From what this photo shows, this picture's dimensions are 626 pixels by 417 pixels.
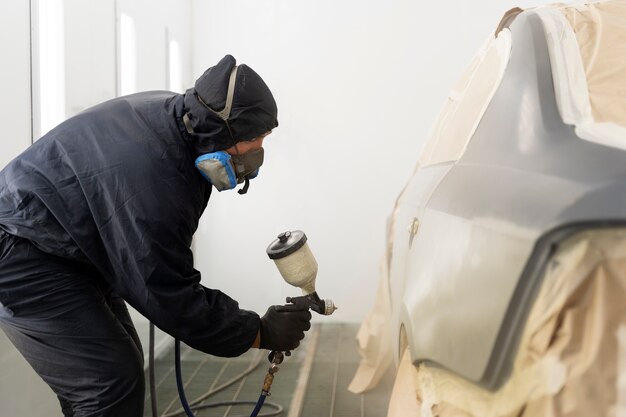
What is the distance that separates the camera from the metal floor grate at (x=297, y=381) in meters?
3.39

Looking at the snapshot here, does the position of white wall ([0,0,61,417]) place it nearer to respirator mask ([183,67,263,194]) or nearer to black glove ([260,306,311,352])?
respirator mask ([183,67,263,194])

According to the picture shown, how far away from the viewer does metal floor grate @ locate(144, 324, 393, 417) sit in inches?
134

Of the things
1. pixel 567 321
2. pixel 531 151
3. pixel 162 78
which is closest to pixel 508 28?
pixel 531 151

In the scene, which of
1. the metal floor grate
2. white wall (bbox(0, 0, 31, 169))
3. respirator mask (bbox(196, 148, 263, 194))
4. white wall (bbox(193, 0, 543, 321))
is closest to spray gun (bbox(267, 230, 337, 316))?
respirator mask (bbox(196, 148, 263, 194))

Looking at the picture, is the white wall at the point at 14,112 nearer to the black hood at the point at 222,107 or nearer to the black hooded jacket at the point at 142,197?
the black hooded jacket at the point at 142,197

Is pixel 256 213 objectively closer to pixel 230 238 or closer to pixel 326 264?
pixel 230 238

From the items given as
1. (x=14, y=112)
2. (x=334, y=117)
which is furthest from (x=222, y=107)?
(x=334, y=117)

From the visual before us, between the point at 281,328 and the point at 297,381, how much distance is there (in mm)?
1793

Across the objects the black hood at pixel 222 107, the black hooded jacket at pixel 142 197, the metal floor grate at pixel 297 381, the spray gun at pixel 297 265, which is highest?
the black hood at pixel 222 107

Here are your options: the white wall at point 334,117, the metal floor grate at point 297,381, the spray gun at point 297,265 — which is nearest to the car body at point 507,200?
the spray gun at point 297,265

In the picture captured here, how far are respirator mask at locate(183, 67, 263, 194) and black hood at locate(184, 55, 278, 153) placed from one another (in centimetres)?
1

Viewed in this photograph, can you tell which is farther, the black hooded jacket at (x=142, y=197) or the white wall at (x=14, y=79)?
the white wall at (x=14, y=79)

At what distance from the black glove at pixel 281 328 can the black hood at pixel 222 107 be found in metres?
0.65

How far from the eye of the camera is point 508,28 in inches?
74.3
